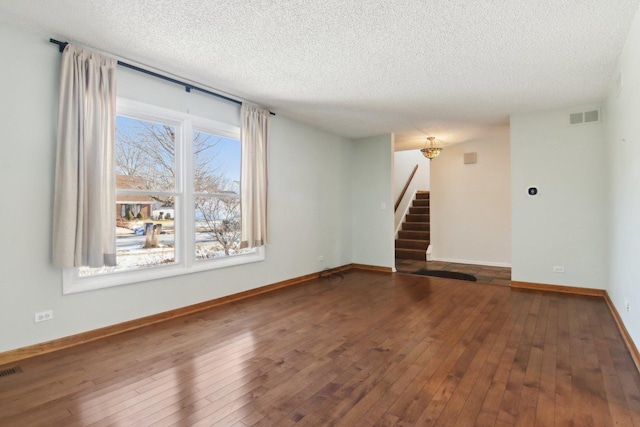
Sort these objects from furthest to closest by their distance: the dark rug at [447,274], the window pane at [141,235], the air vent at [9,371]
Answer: the dark rug at [447,274] < the window pane at [141,235] < the air vent at [9,371]

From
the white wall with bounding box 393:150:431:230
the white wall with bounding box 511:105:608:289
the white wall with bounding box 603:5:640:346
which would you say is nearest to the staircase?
the white wall with bounding box 393:150:431:230

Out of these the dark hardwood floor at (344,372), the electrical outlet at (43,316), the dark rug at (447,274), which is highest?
the electrical outlet at (43,316)

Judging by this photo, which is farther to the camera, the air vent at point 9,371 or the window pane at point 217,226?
the window pane at point 217,226

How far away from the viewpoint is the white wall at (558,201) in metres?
4.41

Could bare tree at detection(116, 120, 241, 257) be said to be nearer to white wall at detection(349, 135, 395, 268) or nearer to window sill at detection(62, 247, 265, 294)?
window sill at detection(62, 247, 265, 294)

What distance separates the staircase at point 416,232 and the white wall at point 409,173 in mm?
215

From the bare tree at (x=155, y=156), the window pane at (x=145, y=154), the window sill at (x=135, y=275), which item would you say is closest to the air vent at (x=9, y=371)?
the window sill at (x=135, y=275)

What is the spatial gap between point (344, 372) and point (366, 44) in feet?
8.93

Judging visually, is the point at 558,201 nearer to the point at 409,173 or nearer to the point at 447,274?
the point at 447,274

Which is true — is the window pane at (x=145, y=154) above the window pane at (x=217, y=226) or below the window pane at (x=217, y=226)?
above

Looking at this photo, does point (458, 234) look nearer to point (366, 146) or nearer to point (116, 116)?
point (366, 146)

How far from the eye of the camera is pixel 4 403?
6.61 feet

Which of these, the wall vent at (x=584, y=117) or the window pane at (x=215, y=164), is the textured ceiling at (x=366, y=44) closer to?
the wall vent at (x=584, y=117)

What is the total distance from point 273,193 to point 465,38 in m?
3.15
